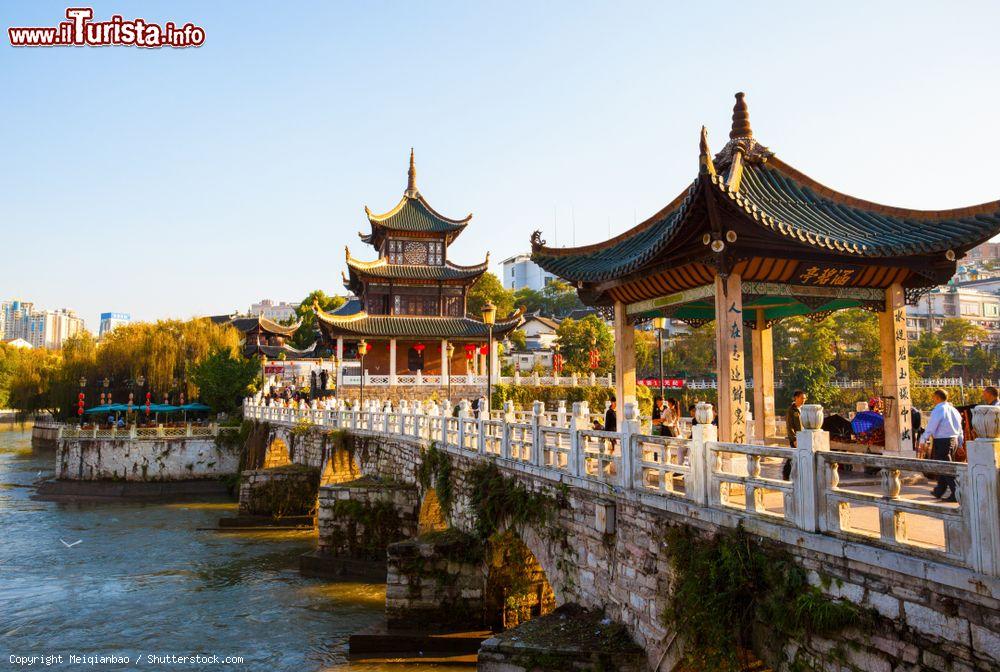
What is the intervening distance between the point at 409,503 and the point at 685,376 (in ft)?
160

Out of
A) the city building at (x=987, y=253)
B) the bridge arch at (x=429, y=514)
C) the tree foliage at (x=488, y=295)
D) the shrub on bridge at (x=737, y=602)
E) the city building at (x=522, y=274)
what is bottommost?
the bridge arch at (x=429, y=514)

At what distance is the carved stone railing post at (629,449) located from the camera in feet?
29.6

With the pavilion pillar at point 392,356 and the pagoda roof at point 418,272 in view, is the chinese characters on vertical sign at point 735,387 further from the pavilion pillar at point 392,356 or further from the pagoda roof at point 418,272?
the pagoda roof at point 418,272

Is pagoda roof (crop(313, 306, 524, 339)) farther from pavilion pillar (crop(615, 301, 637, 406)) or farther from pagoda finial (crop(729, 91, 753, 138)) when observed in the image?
pagoda finial (crop(729, 91, 753, 138))

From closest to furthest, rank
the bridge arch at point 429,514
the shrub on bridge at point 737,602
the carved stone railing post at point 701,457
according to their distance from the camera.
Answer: the shrub on bridge at point 737,602 → the carved stone railing post at point 701,457 → the bridge arch at point 429,514

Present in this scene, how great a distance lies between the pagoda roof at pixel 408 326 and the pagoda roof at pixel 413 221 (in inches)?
222

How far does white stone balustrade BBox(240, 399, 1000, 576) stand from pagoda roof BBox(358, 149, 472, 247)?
33.1 m

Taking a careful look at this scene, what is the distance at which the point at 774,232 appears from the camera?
31.4 ft

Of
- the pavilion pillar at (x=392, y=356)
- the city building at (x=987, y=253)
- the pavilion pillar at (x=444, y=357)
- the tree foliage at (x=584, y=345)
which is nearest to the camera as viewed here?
the pavilion pillar at (x=392, y=356)

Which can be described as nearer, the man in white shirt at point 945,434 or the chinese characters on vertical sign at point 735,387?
the man in white shirt at point 945,434

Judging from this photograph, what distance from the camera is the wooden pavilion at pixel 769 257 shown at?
9875 millimetres

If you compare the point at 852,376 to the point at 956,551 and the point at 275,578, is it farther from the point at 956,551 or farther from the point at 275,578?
the point at 956,551

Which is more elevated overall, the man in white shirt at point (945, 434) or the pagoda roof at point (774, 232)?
the pagoda roof at point (774, 232)

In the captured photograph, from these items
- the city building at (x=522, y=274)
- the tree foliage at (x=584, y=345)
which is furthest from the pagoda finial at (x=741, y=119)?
the city building at (x=522, y=274)
